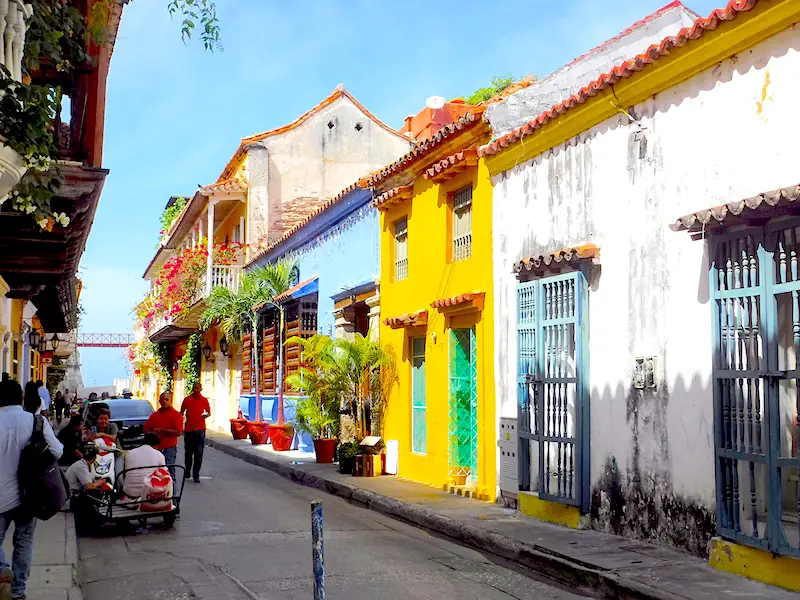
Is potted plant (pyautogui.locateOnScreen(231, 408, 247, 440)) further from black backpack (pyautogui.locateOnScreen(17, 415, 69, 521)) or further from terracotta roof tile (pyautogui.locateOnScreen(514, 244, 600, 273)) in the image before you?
black backpack (pyautogui.locateOnScreen(17, 415, 69, 521))

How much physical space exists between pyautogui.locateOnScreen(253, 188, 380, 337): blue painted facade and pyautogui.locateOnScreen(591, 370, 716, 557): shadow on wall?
8564 mm

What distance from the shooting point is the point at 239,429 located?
2705 cm

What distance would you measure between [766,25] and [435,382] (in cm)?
812

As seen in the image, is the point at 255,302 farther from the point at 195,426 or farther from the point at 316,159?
the point at 195,426

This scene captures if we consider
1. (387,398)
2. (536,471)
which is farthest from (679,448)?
(387,398)

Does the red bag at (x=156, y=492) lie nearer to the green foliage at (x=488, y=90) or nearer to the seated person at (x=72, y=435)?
the seated person at (x=72, y=435)

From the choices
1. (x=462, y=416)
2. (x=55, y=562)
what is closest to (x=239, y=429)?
(x=462, y=416)

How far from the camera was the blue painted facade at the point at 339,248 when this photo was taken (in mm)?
18125

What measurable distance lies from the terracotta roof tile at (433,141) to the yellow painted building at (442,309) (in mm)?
22

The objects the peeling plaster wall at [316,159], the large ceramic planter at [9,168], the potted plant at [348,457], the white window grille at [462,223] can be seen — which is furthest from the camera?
the peeling plaster wall at [316,159]

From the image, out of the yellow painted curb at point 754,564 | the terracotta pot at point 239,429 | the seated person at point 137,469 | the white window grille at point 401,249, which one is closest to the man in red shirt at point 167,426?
the seated person at point 137,469

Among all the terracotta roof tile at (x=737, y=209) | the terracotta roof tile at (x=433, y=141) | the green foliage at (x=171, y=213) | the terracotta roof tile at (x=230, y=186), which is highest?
the green foliage at (x=171, y=213)

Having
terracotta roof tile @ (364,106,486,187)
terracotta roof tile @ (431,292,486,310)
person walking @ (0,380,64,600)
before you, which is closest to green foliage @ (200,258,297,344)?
terracotta roof tile @ (364,106,486,187)

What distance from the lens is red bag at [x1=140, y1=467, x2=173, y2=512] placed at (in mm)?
10500
